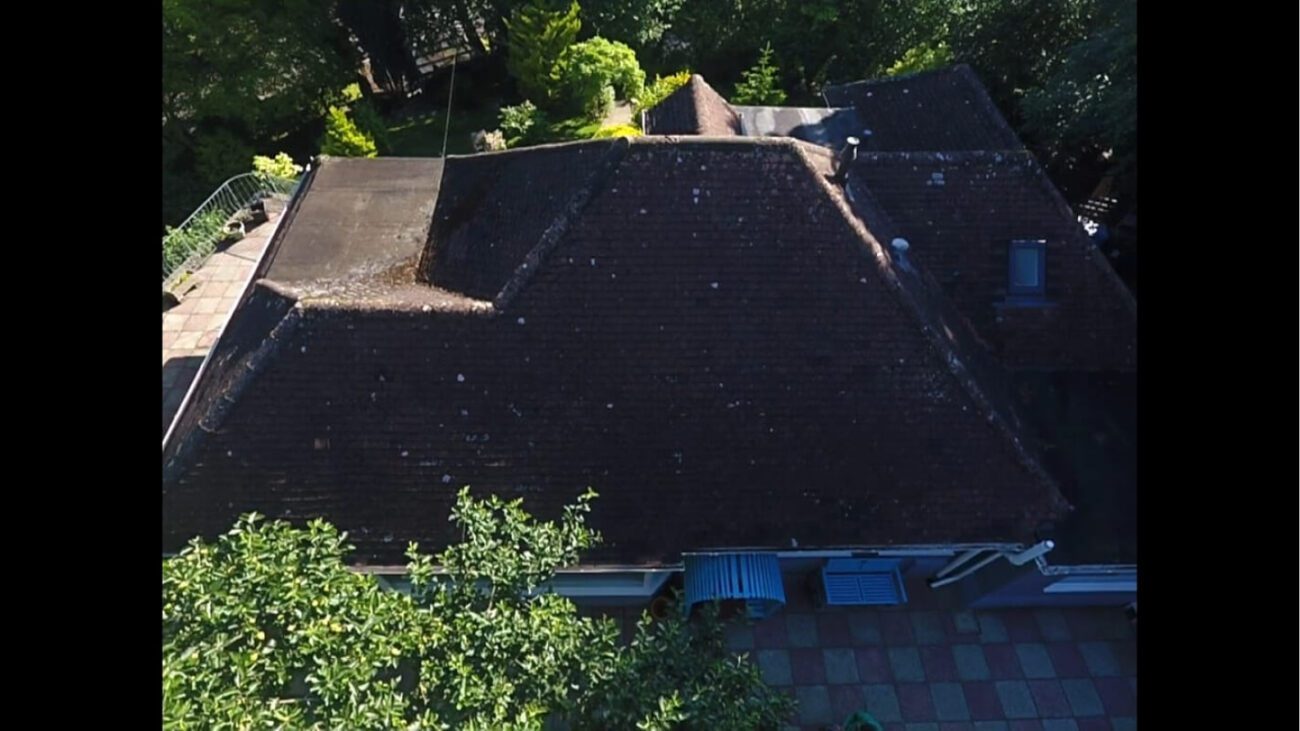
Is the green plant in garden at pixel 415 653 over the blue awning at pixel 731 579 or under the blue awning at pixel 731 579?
over

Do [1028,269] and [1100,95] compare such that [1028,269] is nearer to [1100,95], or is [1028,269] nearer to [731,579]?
[1100,95]

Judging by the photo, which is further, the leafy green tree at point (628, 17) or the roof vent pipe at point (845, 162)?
the leafy green tree at point (628, 17)

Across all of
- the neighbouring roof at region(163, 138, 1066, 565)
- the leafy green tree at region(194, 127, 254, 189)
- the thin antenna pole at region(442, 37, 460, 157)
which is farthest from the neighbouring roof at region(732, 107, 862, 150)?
the leafy green tree at region(194, 127, 254, 189)

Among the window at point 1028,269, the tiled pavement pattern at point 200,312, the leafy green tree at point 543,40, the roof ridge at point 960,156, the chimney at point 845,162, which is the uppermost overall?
the leafy green tree at point 543,40

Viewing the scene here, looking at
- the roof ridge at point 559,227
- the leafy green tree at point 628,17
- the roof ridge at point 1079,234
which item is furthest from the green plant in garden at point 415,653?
the leafy green tree at point 628,17

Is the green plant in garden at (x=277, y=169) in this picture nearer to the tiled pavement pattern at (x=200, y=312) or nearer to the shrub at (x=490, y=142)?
the tiled pavement pattern at (x=200, y=312)
